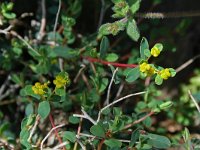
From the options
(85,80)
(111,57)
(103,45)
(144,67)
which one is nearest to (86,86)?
(85,80)

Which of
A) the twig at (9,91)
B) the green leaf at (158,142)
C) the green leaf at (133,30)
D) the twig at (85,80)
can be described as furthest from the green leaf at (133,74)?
the twig at (9,91)

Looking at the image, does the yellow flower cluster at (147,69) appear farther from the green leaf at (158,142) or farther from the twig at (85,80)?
the twig at (85,80)

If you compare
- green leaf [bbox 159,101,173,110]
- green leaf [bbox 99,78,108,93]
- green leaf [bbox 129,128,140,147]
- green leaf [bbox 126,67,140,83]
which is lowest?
green leaf [bbox 129,128,140,147]

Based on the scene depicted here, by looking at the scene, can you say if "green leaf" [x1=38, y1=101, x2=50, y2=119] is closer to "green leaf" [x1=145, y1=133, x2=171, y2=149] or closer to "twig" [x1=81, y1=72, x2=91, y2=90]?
"green leaf" [x1=145, y1=133, x2=171, y2=149]

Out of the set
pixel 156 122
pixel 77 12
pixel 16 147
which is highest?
pixel 77 12

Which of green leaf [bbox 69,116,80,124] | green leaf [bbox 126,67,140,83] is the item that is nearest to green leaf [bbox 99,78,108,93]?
green leaf [bbox 69,116,80,124]

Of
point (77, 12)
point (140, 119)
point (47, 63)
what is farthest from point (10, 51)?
point (140, 119)

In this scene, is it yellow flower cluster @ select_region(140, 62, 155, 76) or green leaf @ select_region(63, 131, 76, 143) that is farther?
green leaf @ select_region(63, 131, 76, 143)

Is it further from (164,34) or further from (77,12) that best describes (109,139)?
(164,34)

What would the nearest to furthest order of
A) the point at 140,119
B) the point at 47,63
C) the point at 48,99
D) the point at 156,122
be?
1. the point at 48,99
2. the point at 140,119
3. the point at 47,63
4. the point at 156,122
